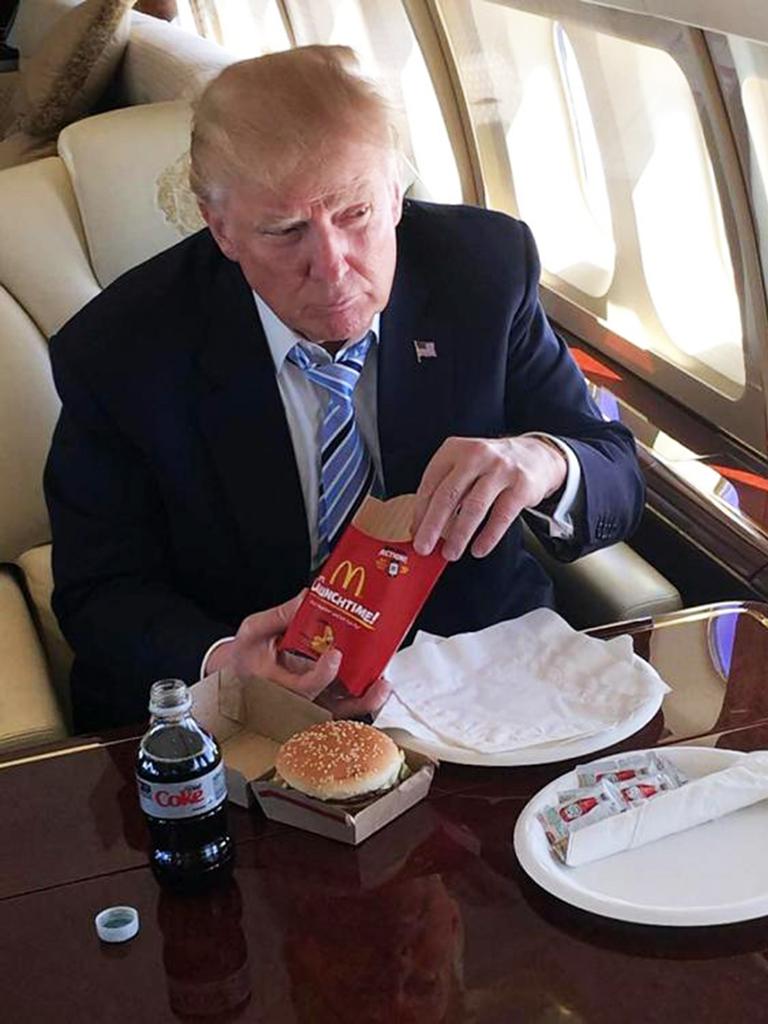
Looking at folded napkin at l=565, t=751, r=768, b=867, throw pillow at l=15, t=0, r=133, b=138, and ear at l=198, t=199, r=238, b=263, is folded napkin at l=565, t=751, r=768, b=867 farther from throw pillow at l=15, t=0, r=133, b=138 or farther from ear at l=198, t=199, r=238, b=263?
throw pillow at l=15, t=0, r=133, b=138

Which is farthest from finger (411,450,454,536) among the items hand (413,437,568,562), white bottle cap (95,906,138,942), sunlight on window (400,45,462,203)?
sunlight on window (400,45,462,203)

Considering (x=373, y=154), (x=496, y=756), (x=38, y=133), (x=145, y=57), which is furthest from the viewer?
(x=38, y=133)

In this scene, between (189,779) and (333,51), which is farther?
(333,51)

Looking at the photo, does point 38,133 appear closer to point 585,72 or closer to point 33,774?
point 585,72

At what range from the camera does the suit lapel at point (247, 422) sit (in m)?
1.91

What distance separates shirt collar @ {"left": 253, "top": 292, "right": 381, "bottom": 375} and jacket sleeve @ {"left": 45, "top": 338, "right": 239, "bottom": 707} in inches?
9.1

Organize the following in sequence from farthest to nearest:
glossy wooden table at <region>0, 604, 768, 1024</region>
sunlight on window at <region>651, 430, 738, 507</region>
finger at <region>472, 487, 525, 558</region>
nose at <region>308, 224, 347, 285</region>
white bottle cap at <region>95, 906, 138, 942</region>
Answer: sunlight on window at <region>651, 430, 738, 507</region> < nose at <region>308, 224, 347, 285</region> < finger at <region>472, 487, 525, 558</region> < white bottle cap at <region>95, 906, 138, 942</region> < glossy wooden table at <region>0, 604, 768, 1024</region>

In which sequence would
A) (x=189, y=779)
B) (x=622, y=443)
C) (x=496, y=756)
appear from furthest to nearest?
1. (x=622, y=443)
2. (x=496, y=756)
3. (x=189, y=779)

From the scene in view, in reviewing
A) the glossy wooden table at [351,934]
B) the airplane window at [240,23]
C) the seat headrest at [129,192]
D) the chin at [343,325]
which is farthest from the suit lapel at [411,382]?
the airplane window at [240,23]

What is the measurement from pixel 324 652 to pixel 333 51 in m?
0.75

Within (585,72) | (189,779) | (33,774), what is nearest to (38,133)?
(585,72)

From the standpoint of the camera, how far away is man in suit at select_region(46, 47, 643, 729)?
175 centimetres

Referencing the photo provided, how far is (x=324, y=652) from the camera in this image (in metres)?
1.54

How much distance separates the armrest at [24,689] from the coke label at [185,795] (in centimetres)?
60
